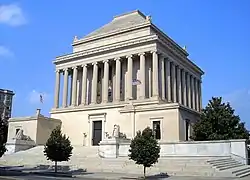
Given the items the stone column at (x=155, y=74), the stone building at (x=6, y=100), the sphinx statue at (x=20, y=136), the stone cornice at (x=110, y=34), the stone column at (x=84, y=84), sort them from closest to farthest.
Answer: the sphinx statue at (x=20, y=136), the stone column at (x=155, y=74), the stone column at (x=84, y=84), the stone cornice at (x=110, y=34), the stone building at (x=6, y=100)

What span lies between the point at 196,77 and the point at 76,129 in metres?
25.9

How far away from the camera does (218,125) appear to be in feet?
119

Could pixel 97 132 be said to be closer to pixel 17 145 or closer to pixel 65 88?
pixel 17 145

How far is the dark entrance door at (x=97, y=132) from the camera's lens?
4466 cm

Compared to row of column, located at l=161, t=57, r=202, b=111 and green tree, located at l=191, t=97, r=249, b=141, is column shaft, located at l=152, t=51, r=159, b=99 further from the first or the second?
green tree, located at l=191, t=97, r=249, b=141

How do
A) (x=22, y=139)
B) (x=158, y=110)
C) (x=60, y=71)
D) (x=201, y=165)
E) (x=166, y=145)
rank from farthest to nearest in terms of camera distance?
(x=60, y=71) → (x=22, y=139) → (x=158, y=110) → (x=166, y=145) → (x=201, y=165)

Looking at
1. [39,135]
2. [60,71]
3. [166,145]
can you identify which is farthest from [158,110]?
[60,71]

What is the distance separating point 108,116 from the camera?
1757 inches

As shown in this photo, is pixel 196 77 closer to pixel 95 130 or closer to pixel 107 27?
pixel 107 27

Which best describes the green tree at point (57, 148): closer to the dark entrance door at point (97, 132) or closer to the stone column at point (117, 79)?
the dark entrance door at point (97, 132)

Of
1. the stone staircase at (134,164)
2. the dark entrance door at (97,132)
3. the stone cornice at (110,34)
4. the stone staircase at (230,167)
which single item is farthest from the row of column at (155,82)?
the stone staircase at (230,167)

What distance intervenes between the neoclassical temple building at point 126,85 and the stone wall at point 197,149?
254 inches

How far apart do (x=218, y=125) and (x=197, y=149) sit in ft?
29.2

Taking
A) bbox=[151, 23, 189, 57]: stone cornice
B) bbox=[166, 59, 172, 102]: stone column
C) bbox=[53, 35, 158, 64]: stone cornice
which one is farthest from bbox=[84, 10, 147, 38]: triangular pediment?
bbox=[166, 59, 172, 102]: stone column
